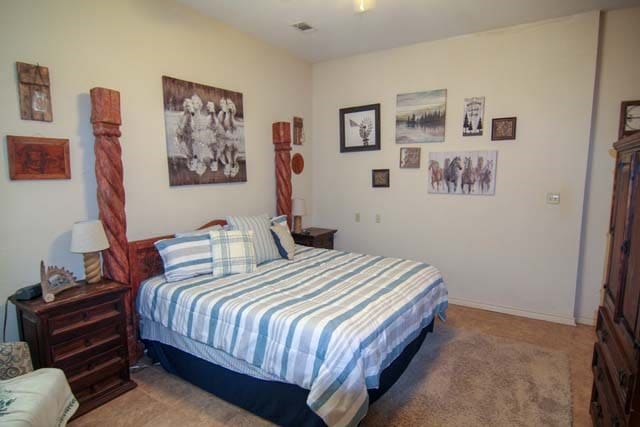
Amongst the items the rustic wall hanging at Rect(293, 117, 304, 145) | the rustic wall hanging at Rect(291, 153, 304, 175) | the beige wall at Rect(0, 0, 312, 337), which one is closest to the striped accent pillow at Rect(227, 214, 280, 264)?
the beige wall at Rect(0, 0, 312, 337)

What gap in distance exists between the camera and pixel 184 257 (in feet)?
8.69

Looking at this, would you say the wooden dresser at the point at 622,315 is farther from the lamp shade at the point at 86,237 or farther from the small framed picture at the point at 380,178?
the lamp shade at the point at 86,237

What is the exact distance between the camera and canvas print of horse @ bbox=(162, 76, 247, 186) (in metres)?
2.99

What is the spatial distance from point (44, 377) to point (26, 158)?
1328 millimetres

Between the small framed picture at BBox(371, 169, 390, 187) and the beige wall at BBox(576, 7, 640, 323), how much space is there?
195 centimetres

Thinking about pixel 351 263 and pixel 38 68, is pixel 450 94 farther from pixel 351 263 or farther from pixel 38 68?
pixel 38 68

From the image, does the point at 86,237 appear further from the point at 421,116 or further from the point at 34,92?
the point at 421,116

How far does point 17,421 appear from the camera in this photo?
1411 mm

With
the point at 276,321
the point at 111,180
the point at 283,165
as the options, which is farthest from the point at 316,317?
the point at 283,165

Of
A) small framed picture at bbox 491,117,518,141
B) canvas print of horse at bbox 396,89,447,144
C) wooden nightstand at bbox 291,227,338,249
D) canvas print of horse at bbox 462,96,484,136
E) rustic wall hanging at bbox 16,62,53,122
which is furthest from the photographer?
wooden nightstand at bbox 291,227,338,249

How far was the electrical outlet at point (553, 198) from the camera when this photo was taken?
334 centimetres

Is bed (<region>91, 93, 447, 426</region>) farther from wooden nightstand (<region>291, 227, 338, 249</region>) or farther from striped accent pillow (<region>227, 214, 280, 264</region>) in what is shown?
wooden nightstand (<region>291, 227, 338, 249</region>)

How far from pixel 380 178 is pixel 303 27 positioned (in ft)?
6.08

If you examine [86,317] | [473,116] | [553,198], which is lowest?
[86,317]
